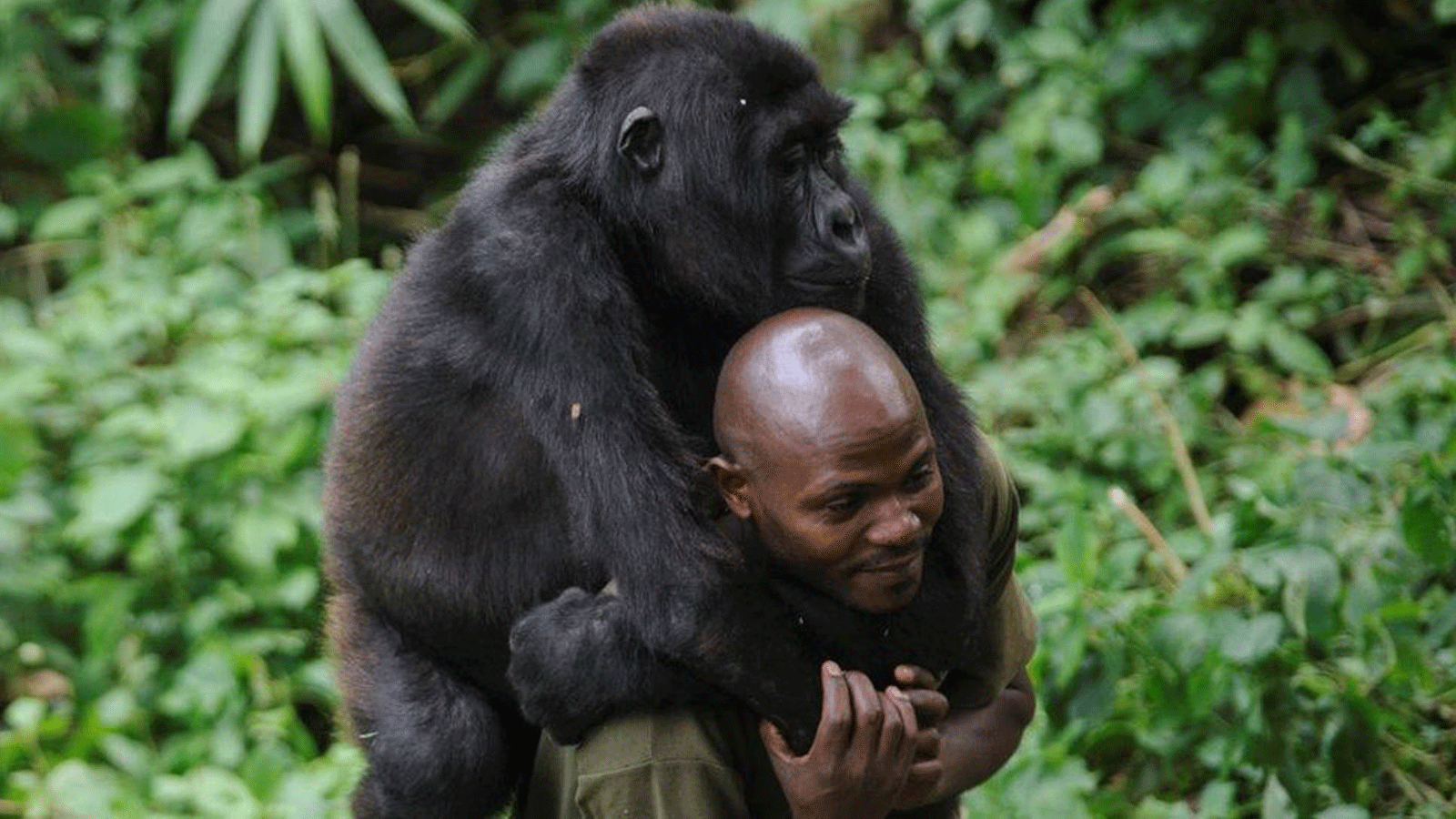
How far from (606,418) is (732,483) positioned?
0.75 ft

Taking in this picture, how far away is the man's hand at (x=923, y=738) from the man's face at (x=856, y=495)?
0.16 meters

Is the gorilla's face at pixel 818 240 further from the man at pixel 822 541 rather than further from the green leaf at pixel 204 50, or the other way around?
the green leaf at pixel 204 50

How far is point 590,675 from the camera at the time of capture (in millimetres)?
3340

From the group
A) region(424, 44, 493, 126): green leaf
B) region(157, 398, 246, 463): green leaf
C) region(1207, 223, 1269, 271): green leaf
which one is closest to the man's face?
region(157, 398, 246, 463): green leaf

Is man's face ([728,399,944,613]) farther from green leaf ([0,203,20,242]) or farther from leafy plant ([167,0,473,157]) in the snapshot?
green leaf ([0,203,20,242])

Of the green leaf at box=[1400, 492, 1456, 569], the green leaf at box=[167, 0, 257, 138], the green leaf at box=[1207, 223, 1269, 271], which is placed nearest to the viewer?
the green leaf at box=[1400, 492, 1456, 569]

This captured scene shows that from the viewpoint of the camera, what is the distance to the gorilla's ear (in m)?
3.54

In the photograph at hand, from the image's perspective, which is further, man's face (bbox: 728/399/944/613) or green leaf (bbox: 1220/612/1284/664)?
green leaf (bbox: 1220/612/1284/664)

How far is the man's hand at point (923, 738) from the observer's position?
3367mm

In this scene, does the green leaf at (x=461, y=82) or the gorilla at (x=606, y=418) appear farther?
the green leaf at (x=461, y=82)

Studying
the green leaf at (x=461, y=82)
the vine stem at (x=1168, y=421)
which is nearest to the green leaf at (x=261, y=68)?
the green leaf at (x=461, y=82)

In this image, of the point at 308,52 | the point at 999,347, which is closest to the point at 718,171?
the point at 999,347

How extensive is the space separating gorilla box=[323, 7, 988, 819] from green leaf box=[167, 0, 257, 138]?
11.8ft

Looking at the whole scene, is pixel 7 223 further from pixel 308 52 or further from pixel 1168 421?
pixel 1168 421
